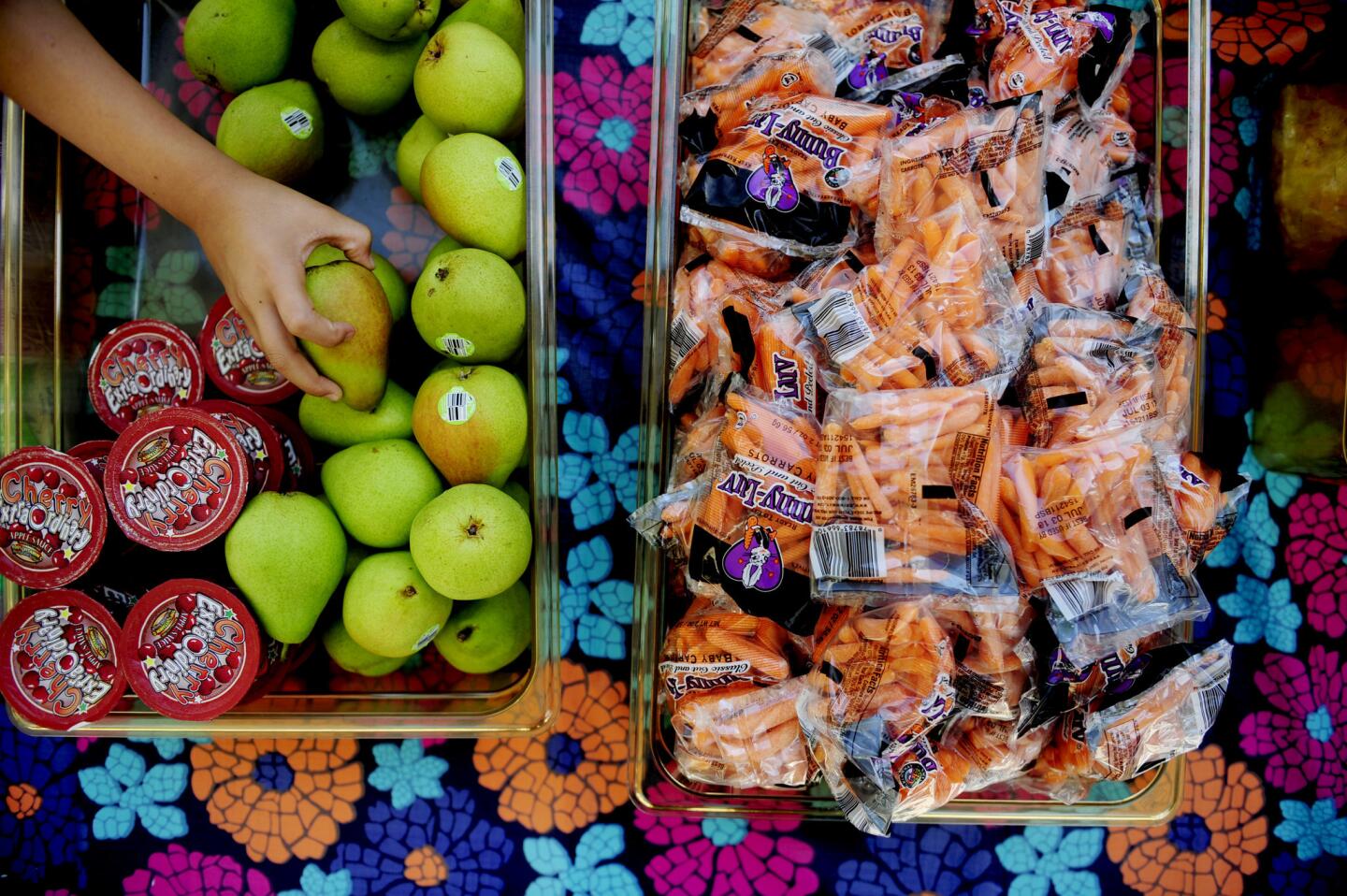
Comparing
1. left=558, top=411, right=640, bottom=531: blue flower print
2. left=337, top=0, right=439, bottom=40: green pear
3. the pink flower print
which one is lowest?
the pink flower print

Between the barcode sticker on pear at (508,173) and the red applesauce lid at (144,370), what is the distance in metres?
0.44

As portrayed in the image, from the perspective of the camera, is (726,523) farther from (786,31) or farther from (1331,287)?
(1331,287)

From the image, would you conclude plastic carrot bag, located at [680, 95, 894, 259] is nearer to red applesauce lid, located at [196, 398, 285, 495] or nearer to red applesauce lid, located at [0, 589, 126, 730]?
red applesauce lid, located at [196, 398, 285, 495]

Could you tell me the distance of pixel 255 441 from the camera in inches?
38.8

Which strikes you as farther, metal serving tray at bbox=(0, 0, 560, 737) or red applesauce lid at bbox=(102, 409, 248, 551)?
metal serving tray at bbox=(0, 0, 560, 737)

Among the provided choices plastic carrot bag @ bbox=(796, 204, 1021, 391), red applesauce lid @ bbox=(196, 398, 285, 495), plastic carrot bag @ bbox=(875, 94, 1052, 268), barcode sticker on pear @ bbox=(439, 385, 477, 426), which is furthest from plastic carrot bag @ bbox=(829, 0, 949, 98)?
red applesauce lid @ bbox=(196, 398, 285, 495)

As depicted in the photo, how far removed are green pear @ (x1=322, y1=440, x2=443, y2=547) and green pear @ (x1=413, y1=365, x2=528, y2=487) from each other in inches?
1.1

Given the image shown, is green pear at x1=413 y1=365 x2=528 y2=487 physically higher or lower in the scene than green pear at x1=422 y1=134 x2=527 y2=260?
lower

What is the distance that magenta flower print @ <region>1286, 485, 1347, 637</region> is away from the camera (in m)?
1.29

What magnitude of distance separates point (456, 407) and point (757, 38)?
0.59m

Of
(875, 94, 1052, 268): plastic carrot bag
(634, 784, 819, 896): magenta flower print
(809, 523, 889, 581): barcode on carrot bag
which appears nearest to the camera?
(809, 523, 889, 581): barcode on carrot bag

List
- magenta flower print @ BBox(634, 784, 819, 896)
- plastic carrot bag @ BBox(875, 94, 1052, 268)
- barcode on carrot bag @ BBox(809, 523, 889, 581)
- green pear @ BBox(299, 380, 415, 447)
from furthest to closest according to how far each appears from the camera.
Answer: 1. magenta flower print @ BBox(634, 784, 819, 896)
2. green pear @ BBox(299, 380, 415, 447)
3. plastic carrot bag @ BBox(875, 94, 1052, 268)
4. barcode on carrot bag @ BBox(809, 523, 889, 581)

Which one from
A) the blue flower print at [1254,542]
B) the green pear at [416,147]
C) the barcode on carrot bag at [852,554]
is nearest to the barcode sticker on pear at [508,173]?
the green pear at [416,147]

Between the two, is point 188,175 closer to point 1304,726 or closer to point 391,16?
point 391,16
